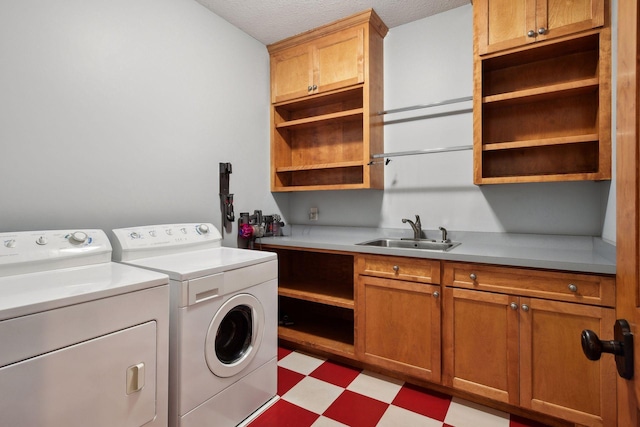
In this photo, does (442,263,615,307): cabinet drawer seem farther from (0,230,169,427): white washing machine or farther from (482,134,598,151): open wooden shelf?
(0,230,169,427): white washing machine

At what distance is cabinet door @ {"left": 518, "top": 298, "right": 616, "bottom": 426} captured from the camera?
1.46 metres

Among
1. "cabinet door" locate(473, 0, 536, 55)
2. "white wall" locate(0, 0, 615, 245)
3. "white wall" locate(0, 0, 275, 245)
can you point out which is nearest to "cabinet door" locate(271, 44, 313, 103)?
"white wall" locate(0, 0, 615, 245)

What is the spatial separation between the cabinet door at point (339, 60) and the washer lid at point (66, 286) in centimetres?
197

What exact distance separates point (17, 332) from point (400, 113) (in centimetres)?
258

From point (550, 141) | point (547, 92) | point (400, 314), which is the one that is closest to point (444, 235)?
point (400, 314)

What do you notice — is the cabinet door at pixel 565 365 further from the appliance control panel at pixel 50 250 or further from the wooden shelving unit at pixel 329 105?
the appliance control panel at pixel 50 250

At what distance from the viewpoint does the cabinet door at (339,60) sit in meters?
2.44

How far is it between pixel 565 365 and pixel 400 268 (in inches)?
36.1

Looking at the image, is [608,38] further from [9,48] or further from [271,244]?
[9,48]

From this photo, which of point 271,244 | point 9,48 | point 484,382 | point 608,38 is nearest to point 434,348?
point 484,382

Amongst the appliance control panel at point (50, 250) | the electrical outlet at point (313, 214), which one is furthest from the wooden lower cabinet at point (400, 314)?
the appliance control panel at point (50, 250)

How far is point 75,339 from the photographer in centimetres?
105

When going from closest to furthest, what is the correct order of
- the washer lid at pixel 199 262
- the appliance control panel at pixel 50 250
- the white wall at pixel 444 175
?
the appliance control panel at pixel 50 250 < the washer lid at pixel 199 262 < the white wall at pixel 444 175

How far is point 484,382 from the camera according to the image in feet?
5.66
